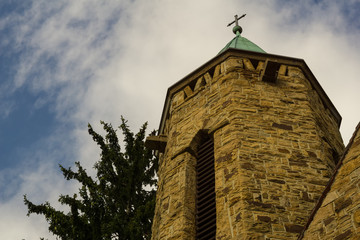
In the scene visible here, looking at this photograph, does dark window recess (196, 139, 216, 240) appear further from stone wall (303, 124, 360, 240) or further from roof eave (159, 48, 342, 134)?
stone wall (303, 124, 360, 240)

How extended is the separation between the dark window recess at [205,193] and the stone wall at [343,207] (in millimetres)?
2839

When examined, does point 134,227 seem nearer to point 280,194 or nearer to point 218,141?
point 218,141

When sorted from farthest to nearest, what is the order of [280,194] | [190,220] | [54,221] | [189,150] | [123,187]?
[123,187] < [54,221] < [189,150] < [190,220] < [280,194]

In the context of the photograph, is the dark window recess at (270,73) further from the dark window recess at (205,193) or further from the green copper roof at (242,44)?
the green copper roof at (242,44)

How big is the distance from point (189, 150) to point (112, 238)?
2.76 meters

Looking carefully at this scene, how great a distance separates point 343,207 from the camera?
5.10 m

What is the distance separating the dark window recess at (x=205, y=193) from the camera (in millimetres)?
8086

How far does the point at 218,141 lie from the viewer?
938 cm

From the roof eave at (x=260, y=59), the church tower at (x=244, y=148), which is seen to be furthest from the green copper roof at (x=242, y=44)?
the church tower at (x=244, y=148)

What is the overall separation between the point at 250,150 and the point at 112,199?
5.21 metres

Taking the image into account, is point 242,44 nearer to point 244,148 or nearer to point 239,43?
point 239,43

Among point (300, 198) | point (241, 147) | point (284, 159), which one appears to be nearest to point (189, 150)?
point (241, 147)

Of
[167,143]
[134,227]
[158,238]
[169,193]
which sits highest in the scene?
[167,143]

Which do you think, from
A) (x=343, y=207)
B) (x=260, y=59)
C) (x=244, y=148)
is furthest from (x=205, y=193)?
(x=260, y=59)
